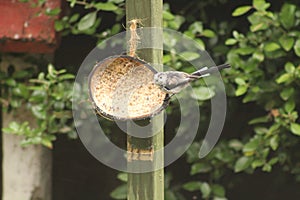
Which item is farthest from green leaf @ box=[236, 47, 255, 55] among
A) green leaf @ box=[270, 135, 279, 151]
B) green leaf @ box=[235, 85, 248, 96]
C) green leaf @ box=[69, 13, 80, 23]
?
green leaf @ box=[69, 13, 80, 23]

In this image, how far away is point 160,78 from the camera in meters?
1.57

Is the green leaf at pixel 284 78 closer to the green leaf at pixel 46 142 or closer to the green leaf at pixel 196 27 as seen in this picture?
the green leaf at pixel 196 27

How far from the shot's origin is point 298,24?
243 centimetres

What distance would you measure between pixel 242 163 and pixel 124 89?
917 mm

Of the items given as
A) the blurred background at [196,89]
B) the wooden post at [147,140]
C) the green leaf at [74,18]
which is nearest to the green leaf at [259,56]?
the blurred background at [196,89]

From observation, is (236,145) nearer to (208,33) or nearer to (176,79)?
(208,33)

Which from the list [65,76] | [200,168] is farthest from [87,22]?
[200,168]

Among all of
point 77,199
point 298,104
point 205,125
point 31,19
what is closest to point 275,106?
point 298,104

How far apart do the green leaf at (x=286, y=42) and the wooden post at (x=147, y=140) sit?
0.75 meters

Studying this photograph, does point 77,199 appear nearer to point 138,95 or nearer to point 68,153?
point 68,153

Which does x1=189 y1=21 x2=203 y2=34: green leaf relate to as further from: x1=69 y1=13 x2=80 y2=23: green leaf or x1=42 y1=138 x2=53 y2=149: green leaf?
x1=42 y1=138 x2=53 y2=149: green leaf

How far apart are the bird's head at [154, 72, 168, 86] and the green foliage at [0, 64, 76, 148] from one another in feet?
2.85

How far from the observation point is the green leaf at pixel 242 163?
8.07 ft

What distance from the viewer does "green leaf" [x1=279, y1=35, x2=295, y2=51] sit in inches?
92.0
